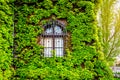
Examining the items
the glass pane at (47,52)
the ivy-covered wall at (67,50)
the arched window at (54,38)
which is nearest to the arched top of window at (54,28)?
the arched window at (54,38)

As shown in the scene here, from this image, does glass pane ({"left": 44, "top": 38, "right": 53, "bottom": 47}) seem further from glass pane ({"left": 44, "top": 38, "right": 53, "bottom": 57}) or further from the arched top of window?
the arched top of window

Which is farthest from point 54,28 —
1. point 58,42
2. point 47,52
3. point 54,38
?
point 47,52

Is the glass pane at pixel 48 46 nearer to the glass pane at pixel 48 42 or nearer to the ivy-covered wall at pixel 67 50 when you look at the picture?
the glass pane at pixel 48 42

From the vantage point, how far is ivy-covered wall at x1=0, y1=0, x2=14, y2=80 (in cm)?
1197

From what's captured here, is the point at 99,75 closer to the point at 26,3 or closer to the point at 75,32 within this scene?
the point at 75,32

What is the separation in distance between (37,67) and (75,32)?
212cm

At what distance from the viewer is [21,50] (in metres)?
Result: 13.4

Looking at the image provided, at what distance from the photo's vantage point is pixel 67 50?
44.0ft

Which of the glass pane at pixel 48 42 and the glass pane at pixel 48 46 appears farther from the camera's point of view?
the glass pane at pixel 48 42

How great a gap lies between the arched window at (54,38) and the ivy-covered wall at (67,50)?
26cm

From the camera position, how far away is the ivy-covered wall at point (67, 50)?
13.1 meters

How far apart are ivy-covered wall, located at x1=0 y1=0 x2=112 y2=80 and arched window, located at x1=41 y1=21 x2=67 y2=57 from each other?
0.26m

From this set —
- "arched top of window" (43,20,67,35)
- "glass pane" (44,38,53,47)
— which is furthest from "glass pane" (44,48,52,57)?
→ "arched top of window" (43,20,67,35)

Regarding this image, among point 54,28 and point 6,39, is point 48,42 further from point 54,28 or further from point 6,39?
point 6,39
